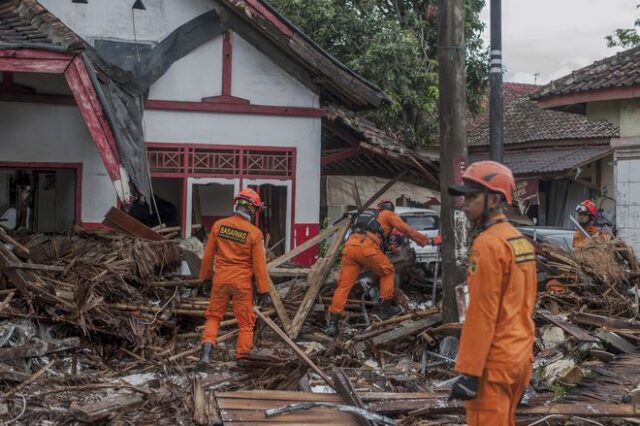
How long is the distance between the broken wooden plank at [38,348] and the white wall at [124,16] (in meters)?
5.91

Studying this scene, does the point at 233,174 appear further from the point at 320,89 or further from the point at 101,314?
the point at 101,314

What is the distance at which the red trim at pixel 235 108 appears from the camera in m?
13.5

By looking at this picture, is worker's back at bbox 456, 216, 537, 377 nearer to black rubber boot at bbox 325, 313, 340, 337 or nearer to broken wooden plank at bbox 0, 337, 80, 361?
broken wooden plank at bbox 0, 337, 80, 361

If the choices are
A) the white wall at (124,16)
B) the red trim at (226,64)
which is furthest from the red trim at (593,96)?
the white wall at (124,16)

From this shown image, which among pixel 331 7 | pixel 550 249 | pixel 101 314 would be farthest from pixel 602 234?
pixel 331 7

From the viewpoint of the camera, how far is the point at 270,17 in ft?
44.6

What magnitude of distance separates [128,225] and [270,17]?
417cm

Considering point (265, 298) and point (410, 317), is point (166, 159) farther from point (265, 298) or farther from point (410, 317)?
point (410, 317)

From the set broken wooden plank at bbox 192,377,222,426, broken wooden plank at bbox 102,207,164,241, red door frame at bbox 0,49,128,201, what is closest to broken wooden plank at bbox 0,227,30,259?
red door frame at bbox 0,49,128,201

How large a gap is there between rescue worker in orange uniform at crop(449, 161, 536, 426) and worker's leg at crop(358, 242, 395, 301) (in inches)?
235

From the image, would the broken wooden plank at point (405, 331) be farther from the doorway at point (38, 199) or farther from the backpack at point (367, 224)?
the doorway at point (38, 199)

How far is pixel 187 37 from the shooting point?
13.6 metres

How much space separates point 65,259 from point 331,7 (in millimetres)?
13271

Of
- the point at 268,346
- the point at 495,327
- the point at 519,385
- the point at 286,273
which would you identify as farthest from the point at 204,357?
the point at 495,327
